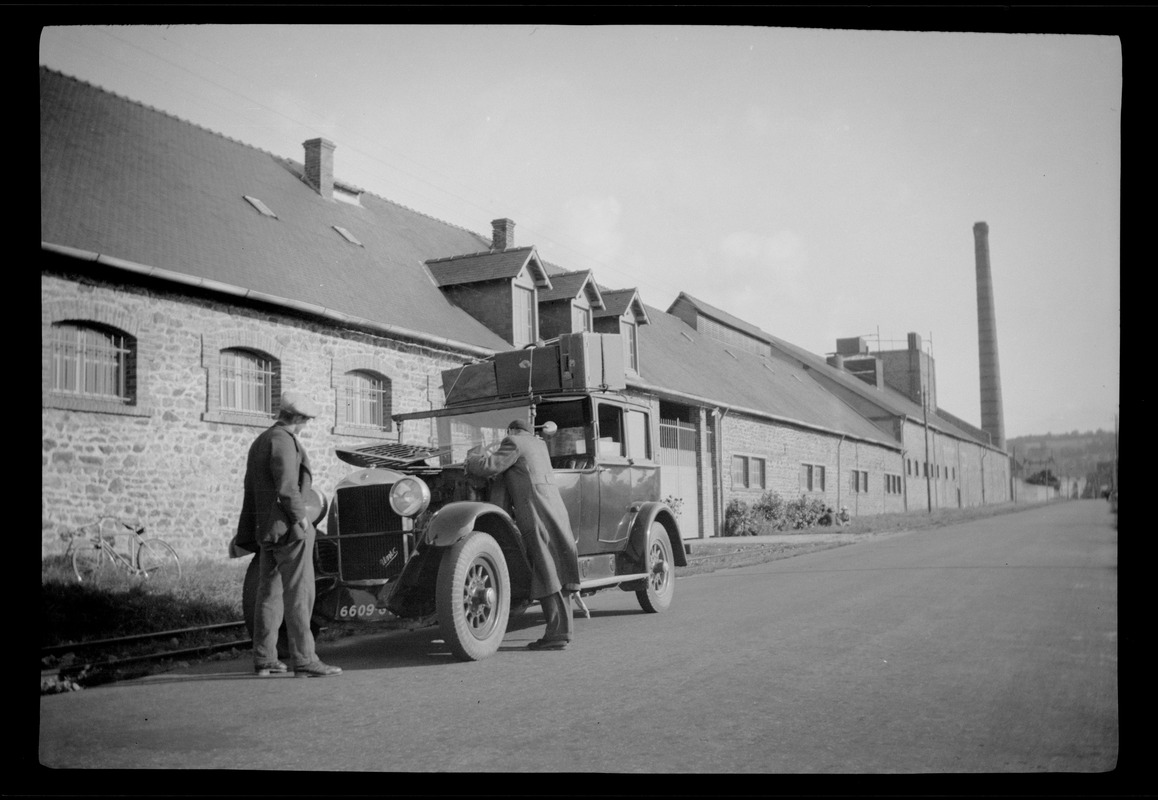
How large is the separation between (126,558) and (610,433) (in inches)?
185

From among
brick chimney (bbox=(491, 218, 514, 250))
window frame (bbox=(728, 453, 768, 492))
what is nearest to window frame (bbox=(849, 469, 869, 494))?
window frame (bbox=(728, 453, 768, 492))

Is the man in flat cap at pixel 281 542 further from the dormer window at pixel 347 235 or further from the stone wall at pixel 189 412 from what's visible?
the dormer window at pixel 347 235

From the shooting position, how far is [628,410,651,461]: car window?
8.23 metres

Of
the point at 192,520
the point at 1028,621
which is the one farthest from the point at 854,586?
the point at 192,520

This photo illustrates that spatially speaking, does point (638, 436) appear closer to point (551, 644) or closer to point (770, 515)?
point (551, 644)

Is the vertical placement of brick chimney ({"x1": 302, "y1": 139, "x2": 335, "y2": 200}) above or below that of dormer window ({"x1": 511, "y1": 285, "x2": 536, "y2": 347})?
above

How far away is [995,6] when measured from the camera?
160 inches

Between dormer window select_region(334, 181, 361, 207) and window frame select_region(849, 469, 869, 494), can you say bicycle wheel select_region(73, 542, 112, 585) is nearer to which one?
dormer window select_region(334, 181, 361, 207)

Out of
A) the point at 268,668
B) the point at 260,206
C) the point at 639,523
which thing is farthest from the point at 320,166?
the point at 268,668

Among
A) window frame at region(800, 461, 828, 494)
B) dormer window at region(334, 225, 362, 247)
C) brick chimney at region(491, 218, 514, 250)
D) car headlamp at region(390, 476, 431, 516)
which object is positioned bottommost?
window frame at region(800, 461, 828, 494)

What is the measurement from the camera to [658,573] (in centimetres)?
856

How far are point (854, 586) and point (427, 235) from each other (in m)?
11.8

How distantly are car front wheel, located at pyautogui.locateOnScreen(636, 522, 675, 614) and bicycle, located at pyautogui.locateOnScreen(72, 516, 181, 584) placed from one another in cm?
448

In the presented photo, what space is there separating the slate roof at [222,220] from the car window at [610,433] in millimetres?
4349
